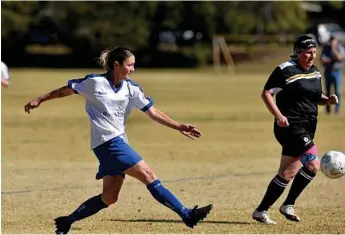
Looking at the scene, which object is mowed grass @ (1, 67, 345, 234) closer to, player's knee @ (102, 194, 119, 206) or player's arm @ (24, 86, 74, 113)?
player's knee @ (102, 194, 119, 206)

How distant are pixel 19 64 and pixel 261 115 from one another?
3797 cm

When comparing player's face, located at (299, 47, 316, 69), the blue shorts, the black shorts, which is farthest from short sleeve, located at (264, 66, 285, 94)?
the blue shorts

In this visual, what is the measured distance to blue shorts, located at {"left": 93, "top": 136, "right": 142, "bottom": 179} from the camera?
8.01 m

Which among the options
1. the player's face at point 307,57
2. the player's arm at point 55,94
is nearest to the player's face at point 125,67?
the player's arm at point 55,94

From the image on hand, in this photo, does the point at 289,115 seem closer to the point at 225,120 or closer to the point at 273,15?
the point at 225,120

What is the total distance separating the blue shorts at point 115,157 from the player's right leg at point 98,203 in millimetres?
157

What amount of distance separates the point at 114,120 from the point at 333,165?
244 cm

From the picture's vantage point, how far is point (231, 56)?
5688 centimetres

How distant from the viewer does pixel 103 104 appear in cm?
808

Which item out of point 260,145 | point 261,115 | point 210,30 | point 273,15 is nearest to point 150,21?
point 210,30

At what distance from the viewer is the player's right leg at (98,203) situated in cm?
825

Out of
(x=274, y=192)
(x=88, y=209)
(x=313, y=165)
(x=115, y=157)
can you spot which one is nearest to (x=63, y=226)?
(x=88, y=209)

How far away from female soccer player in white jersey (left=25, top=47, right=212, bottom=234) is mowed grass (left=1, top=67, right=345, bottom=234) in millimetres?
574

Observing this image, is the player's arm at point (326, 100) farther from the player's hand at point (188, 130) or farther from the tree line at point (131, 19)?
the tree line at point (131, 19)
